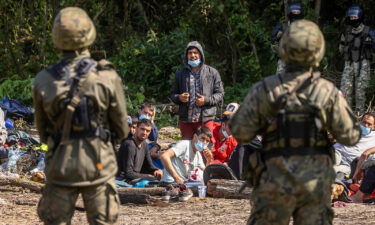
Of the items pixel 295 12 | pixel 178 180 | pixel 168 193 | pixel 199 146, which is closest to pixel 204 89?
pixel 199 146

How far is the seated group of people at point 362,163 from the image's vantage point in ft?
32.6

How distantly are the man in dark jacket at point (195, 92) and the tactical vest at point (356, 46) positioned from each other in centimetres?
357

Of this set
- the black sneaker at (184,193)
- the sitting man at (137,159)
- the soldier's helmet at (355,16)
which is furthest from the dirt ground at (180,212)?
the soldier's helmet at (355,16)

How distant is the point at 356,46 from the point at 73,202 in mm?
9622

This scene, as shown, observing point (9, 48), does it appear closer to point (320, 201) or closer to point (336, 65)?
point (336, 65)

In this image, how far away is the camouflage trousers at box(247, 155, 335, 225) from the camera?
570 centimetres

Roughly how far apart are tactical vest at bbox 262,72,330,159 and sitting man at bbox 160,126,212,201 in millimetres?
4793

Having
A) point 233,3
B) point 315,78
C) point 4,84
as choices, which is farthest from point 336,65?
point 315,78

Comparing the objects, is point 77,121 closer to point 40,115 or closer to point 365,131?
point 40,115

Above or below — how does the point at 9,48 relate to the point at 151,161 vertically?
above

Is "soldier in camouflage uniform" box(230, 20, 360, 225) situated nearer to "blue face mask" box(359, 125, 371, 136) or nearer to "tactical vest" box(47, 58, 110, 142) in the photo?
"tactical vest" box(47, 58, 110, 142)

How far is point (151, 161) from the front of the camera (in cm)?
1111

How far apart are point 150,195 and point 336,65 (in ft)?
27.3

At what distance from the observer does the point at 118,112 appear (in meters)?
5.91
